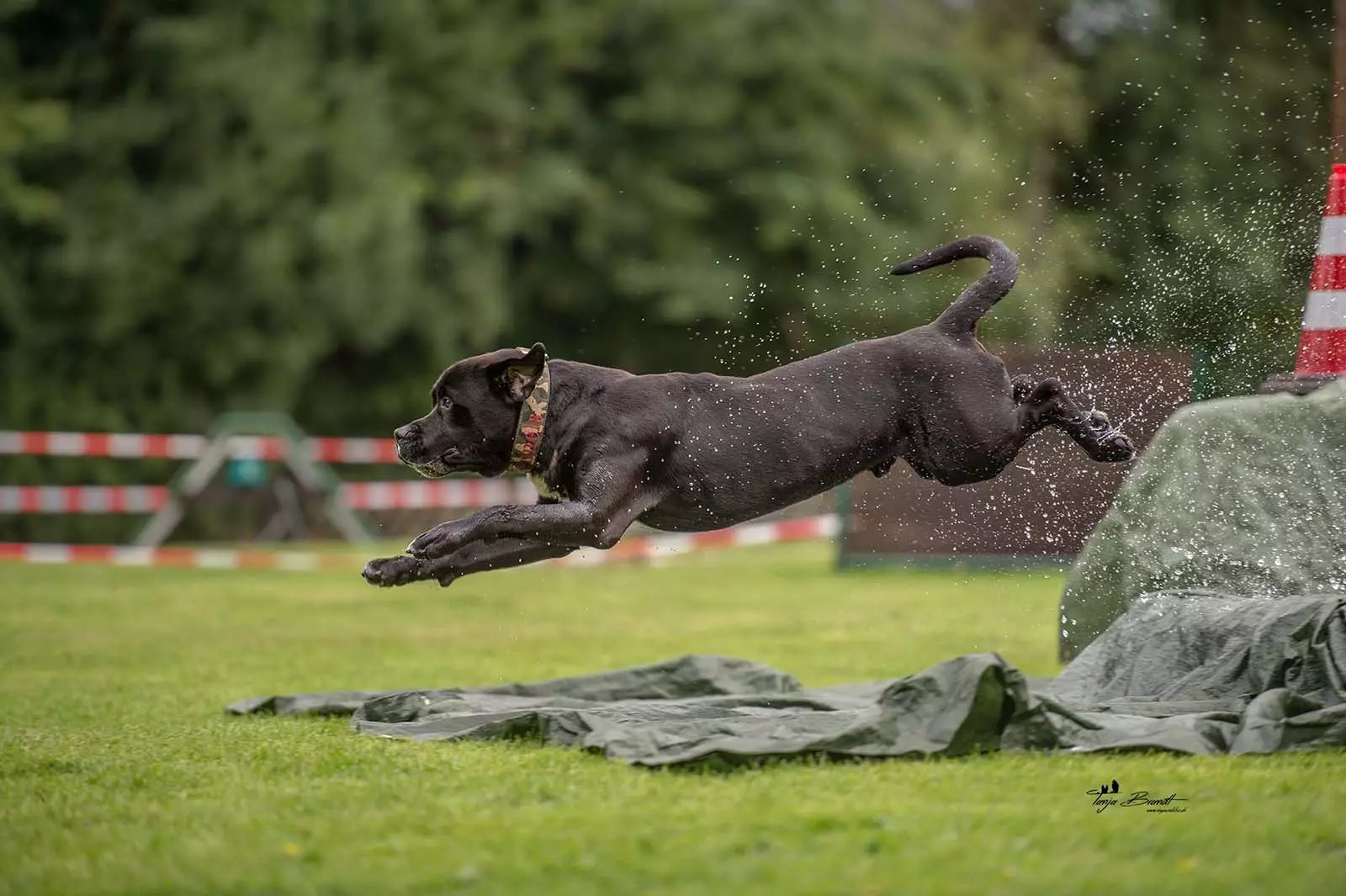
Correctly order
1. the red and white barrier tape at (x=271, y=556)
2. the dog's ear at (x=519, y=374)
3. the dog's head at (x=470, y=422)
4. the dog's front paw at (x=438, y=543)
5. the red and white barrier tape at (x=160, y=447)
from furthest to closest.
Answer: the red and white barrier tape at (x=160, y=447), the red and white barrier tape at (x=271, y=556), the dog's head at (x=470, y=422), the dog's ear at (x=519, y=374), the dog's front paw at (x=438, y=543)

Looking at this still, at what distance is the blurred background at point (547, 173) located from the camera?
2080 centimetres

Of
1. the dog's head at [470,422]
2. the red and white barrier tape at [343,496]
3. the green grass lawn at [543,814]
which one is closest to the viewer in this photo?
the green grass lawn at [543,814]

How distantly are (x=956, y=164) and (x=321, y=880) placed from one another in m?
21.0

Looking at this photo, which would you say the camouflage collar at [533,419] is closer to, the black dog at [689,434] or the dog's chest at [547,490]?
the black dog at [689,434]

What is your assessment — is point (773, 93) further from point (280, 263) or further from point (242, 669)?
point (242, 669)

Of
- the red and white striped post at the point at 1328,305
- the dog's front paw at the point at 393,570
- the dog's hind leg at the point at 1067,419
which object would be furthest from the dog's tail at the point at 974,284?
the dog's front paw at the point at 393,570

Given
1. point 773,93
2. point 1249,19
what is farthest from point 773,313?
point 1249,19

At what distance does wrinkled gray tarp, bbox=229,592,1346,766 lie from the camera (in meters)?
5.43

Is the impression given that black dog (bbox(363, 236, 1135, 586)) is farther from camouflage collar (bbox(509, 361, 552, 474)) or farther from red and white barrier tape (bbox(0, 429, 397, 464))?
red and white barrier tape (bbox(0, 429, 397, 464))

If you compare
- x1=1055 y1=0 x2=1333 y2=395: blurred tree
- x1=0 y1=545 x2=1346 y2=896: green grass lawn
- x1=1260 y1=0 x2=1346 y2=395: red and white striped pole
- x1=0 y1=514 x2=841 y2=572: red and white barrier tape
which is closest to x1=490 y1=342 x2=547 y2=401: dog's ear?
x1=0 y1=545 x2=1346 y2=896: green grass lawn

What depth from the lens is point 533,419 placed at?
6074mm

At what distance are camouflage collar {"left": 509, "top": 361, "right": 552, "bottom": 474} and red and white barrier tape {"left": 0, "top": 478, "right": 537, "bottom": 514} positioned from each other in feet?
38.1

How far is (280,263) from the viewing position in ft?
69.9

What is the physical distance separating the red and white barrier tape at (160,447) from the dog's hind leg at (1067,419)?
10.8 metres
